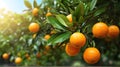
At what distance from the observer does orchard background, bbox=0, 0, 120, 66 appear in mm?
1946

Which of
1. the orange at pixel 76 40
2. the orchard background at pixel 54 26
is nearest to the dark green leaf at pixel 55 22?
the orchard background at pixel 54 26

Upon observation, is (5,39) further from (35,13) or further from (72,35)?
(72,35)

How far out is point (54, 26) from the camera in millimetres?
1957

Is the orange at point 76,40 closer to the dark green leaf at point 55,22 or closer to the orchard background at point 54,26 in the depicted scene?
the orchard background at point 54,26

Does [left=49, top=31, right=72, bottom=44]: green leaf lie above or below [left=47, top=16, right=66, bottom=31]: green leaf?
below

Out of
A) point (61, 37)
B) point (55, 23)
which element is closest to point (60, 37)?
point (61, 37)

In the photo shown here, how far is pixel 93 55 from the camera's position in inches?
72.1

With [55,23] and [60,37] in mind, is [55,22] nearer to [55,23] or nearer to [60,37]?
[55,23]

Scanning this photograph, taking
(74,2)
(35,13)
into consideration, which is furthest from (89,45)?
(35,13)

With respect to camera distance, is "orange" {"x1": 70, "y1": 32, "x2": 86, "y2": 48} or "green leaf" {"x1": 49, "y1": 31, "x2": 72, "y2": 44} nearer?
"orange" {"x1": 70, "y1": 32, "x2": 86, "y2": 48}

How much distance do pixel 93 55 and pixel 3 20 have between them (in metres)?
2.99

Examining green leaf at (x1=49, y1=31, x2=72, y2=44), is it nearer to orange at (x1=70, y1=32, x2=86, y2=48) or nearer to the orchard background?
the orchard background

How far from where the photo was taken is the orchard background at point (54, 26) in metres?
1.95

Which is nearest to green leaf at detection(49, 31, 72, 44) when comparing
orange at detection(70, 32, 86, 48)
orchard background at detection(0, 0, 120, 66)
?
orchard background at detection(0, 0, 120, 66)
